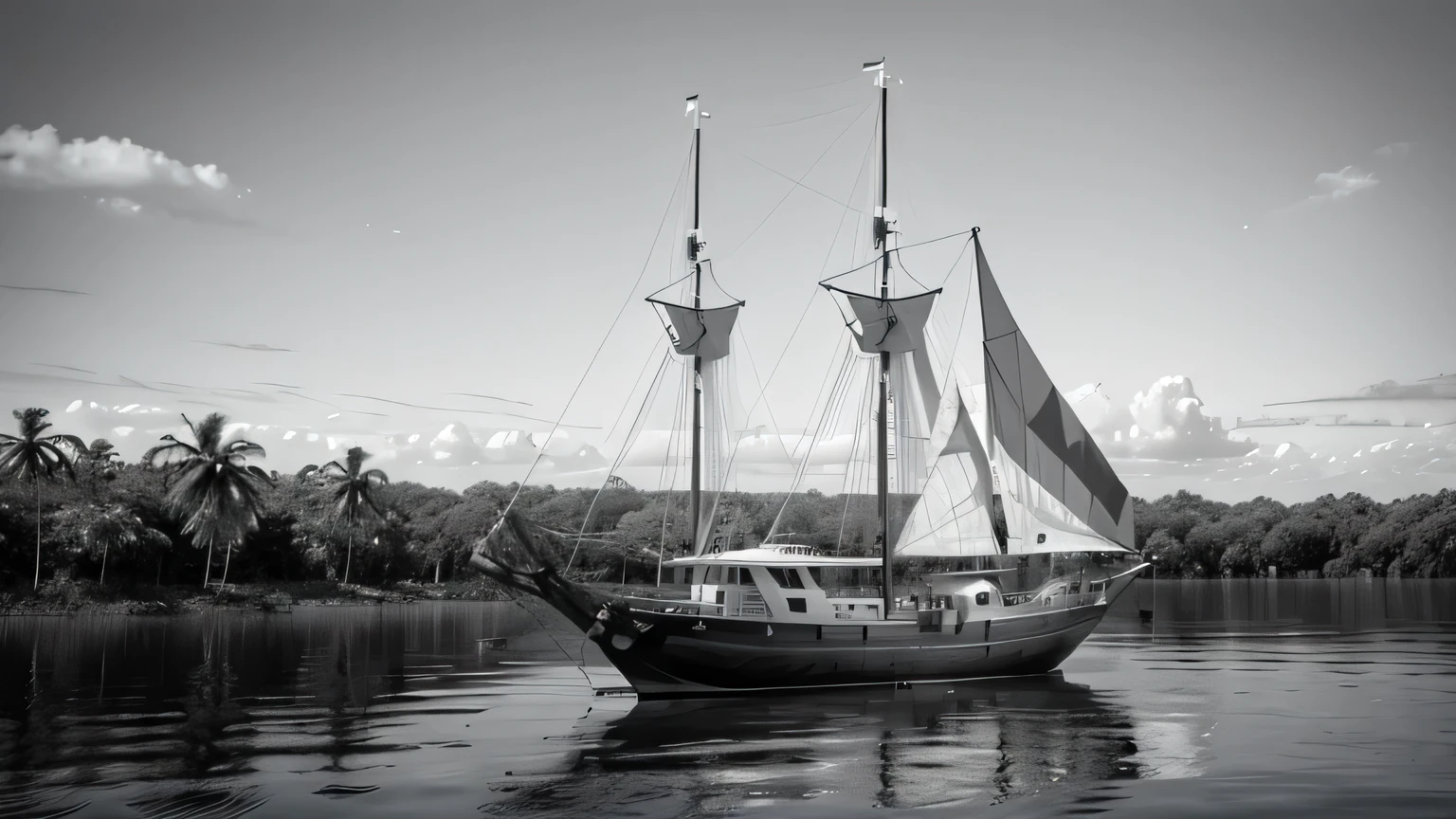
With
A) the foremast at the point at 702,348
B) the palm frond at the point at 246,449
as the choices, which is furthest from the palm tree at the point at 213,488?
the foremast at the point at 702,348

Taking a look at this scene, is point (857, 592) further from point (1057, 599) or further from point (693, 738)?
point (693, 738)

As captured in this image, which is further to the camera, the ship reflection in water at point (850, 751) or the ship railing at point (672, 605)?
the ship railing at point (672, 605)

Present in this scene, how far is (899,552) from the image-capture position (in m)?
37.4

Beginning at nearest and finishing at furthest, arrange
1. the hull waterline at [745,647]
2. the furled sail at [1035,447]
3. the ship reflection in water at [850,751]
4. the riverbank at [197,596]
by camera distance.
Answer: the ship reflection in water at [850,751] < the hull waterline at [745,647] < the furled sail at [1035,447] < the riverbank at [197,596]

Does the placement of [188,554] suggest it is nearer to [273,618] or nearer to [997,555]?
[273,618]

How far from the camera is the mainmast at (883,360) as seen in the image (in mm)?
35969

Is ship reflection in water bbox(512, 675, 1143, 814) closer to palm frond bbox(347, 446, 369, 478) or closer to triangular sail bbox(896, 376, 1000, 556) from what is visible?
triangular sail bbox(896, 376, 1000, 556)

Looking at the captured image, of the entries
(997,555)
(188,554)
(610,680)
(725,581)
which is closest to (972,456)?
(997,555)

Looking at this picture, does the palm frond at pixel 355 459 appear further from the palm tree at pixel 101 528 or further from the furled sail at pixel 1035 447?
the furled sail at pixel 1035 447

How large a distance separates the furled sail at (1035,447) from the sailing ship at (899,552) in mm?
59

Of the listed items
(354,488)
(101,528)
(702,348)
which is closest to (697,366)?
(702,348)

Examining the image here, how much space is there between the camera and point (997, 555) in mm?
38062

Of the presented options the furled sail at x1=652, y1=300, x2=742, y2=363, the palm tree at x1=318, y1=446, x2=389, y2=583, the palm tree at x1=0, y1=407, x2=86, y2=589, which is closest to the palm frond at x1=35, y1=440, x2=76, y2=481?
the palm tree at x1=0, y1=407, x2=86, y2=589

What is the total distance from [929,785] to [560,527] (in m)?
81.2
